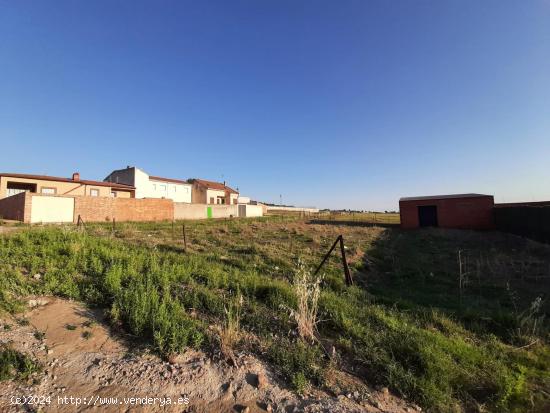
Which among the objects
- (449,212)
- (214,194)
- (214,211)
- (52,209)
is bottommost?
(449,212)

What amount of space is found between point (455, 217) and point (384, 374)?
27049mm

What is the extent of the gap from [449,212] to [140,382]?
2892cm

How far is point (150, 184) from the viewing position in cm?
3981

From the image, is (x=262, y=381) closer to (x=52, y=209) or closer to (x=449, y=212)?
(x=52, y=209)

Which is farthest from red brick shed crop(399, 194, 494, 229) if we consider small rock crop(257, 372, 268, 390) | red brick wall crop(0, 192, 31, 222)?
red brick wall crop(0, 192, 31, 222)

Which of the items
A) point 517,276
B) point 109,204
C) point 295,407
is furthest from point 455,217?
point 109,204

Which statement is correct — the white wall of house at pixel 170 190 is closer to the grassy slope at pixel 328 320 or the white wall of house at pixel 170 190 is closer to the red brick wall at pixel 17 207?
the red brick wall at pixel 17 207

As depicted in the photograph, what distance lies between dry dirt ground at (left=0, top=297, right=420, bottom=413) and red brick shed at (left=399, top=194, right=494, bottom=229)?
2729 centimetres

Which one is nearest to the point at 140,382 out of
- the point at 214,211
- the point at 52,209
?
the point at 52,209

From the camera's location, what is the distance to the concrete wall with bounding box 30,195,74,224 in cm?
2017

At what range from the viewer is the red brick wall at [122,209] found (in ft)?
75.6

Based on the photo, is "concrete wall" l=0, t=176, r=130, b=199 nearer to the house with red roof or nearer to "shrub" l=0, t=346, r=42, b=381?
the house with red roof

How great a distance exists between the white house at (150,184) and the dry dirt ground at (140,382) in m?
36.4

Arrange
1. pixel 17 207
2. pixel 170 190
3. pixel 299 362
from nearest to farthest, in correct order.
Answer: pixel 299 362 → pixel 17 207 → pixel 170 190
